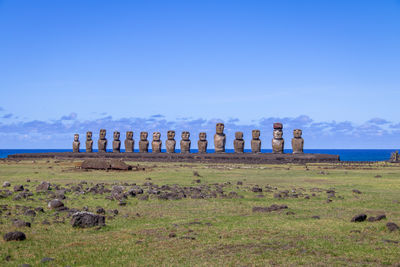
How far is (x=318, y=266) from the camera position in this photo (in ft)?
22.4

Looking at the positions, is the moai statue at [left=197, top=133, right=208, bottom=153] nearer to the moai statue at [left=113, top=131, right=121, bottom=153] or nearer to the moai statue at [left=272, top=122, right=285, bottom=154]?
the moai statue at [left=272, top=122, right=285, bottom=154]

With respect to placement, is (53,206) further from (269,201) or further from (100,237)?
(269,201)

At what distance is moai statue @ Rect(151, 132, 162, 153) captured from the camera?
45562 mm

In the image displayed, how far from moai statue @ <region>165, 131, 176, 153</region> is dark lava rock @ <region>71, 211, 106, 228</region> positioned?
34783 mm

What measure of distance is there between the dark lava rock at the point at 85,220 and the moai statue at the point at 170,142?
34783 mm

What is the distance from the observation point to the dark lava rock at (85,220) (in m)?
9.59

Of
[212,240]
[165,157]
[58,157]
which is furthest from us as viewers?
[58,157]

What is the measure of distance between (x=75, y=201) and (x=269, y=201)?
5.83 metres

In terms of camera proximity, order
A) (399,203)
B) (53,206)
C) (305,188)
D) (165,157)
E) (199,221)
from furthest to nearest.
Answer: (165,157) → (305,188) → (399,203) → (53,206) → (199,221)

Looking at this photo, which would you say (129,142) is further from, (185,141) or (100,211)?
(100,211)

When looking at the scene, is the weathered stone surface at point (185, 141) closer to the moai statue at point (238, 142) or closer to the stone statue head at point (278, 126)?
the moai statue at point (238, 142)

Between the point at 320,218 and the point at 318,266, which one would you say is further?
the point at 320,218

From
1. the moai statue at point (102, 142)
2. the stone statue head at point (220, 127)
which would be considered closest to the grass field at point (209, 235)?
the stone statue head at point (220, 127)

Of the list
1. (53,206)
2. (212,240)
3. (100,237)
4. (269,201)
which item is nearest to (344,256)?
(212,240)
